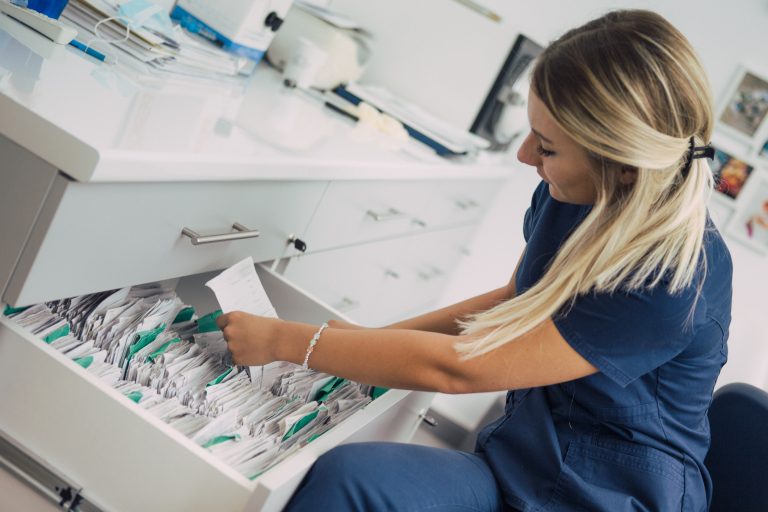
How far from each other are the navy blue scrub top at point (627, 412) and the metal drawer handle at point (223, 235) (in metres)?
0.42

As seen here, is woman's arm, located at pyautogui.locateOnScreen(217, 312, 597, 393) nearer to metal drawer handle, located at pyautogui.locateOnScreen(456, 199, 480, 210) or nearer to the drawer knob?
the drawer knob

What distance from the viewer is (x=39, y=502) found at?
0.80 metres

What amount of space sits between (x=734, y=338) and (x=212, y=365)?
5.55ft

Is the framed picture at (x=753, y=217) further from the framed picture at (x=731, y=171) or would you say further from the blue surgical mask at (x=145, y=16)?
the blue surgical mask at (x=145, y=16)

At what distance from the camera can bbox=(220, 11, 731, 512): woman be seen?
910mm

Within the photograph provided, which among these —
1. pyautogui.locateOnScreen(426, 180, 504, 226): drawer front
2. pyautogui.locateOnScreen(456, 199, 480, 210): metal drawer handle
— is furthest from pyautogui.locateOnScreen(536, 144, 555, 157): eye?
pyautogui.locateOnScreen(456, 199, 480, 210): metal drawer handle

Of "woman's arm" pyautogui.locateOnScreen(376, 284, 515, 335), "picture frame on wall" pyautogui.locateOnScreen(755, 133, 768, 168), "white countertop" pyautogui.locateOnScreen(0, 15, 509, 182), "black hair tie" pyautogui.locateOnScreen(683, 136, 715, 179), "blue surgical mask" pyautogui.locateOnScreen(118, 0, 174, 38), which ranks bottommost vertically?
"woman's arm" pyautogui.locateOnScreen(376, 284, 515, 335)

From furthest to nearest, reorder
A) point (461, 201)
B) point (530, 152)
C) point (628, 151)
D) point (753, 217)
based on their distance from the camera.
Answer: point (753, 217) → point (461, 201) → point (530, 152) → point (628, 151)

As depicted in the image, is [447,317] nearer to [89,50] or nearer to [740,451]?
[740,451]

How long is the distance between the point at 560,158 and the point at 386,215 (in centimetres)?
63

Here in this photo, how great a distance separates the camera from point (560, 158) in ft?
3.17

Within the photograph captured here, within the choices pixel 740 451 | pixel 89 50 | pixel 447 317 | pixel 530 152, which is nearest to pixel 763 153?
pixel 740 451

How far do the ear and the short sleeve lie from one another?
137 millimetres

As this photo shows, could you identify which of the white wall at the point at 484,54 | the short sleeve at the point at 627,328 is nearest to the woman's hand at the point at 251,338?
the short sleeve at the point at 627,328
